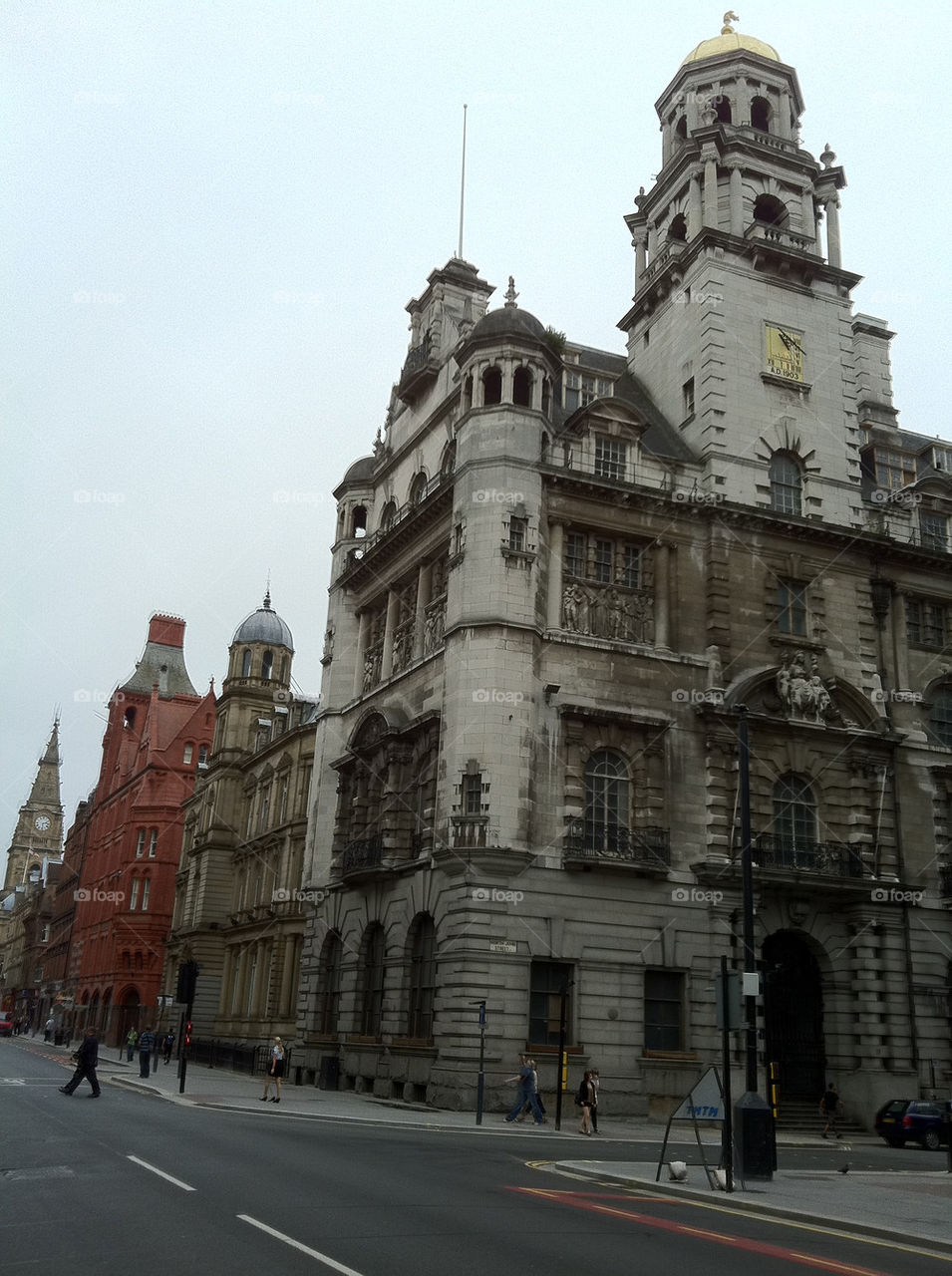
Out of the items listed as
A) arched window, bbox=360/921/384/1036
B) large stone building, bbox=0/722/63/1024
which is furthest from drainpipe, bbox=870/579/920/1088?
large stone building, bbox=0/722/63/1024

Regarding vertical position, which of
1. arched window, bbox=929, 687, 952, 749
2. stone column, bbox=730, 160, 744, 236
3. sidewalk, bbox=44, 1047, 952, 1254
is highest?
stone column, bbox=730, 160, 744, 236

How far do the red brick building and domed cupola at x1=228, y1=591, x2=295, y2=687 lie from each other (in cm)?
1146

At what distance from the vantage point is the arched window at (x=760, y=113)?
48.0 metres

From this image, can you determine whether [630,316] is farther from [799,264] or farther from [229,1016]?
[229,1016]

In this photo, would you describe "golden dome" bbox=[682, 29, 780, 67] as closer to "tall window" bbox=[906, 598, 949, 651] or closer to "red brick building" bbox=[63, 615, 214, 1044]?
"tall window" bbox=[906, 598, 949, 651]

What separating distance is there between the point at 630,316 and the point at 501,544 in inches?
703

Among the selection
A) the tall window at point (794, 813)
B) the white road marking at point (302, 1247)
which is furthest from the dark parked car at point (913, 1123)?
the white road marking at point (302, 1247)

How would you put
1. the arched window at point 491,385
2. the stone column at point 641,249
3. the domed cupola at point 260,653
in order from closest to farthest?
1. the arched window at point 491,385
2. the stone column at point 641,249
3. the domed cupola at point 260,653

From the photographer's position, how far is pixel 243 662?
7144cm

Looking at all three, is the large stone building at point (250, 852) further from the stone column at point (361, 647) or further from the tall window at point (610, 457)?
the tall window at point (610, 457)

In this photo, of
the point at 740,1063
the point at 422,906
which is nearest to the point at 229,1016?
the point at 422,906

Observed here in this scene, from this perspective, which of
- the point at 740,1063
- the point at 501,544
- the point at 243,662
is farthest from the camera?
the point at 243,662

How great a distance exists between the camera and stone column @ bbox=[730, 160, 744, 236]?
43.5 meters

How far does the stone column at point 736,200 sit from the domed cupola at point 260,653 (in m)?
39.7
